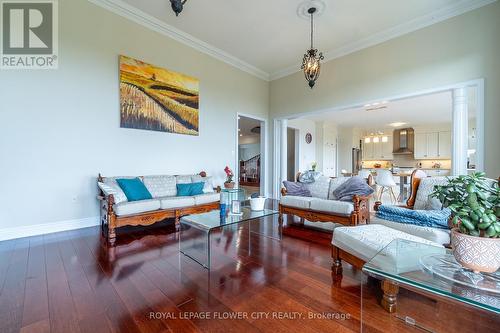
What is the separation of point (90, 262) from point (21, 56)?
9.38 ft

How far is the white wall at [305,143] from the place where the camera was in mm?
7977

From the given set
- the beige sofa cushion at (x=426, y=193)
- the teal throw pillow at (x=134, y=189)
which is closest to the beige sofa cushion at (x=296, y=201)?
the beige sofa cushion at (x=426, y=193)

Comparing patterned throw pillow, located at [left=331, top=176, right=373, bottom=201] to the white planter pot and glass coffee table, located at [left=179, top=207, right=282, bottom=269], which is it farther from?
the white planter pot

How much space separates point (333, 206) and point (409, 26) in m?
3.58

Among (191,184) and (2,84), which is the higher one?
(2,84)

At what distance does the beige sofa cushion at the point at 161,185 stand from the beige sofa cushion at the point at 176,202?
383 mm

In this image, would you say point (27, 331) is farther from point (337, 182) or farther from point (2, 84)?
point (337, 182)

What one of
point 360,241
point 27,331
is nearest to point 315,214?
point 360,241

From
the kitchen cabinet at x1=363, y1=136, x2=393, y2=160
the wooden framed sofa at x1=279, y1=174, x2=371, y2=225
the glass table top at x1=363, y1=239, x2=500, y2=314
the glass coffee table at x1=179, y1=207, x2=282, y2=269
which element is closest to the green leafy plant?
the glass table top at x1=363, y1=239, x2=500, y2=314

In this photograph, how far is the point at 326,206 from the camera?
3107 mm

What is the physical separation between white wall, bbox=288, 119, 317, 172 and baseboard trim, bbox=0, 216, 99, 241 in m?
6.18

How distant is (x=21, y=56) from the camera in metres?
2.88

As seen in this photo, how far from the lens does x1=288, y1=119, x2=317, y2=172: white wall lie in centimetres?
798

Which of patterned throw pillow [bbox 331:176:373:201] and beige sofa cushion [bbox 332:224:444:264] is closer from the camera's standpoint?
beige sofa cushion [bbox 332:224:444:264]
